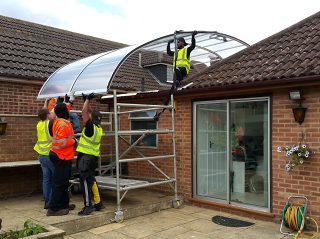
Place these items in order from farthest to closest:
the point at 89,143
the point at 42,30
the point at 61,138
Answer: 1. the point at 42,30
2. the point at 89,143
3. the point at 61,138

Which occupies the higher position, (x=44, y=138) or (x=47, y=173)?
(x=44, y=138)

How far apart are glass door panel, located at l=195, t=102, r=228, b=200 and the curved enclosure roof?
1.64 m

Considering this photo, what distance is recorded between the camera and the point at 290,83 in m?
5.82

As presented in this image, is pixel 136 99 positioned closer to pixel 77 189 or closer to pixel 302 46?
pixel 77 189

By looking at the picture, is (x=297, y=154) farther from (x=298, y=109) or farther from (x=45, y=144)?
(x=45, y=144)

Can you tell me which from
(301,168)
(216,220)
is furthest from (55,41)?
(301,168)

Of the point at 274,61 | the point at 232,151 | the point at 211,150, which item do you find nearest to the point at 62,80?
the point at 211,150

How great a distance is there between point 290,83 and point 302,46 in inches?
58.3

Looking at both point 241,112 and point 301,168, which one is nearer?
point 301,168

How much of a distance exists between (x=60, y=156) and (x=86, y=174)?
0.54 meters

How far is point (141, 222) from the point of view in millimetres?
6516

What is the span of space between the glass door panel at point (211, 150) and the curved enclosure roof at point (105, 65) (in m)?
1.64

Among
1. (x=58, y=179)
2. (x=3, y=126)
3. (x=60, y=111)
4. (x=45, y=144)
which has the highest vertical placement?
(x=60, y=111)

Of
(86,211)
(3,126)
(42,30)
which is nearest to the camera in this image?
(86,211)
